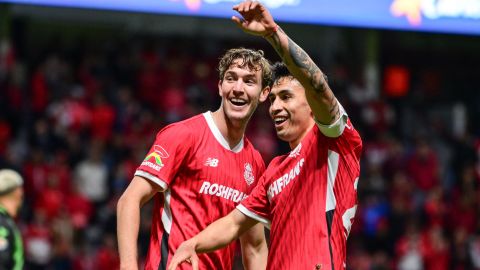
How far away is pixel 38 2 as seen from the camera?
452 inches

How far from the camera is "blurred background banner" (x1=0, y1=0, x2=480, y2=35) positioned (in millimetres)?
11609

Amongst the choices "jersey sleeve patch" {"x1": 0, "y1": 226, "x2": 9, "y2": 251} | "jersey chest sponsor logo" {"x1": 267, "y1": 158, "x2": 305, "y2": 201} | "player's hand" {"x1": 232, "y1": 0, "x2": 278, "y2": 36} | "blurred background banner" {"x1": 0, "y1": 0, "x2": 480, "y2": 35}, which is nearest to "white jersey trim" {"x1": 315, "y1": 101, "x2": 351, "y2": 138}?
"jersey chest sponsor logo" {"x1": 267, "y1": 158, "x2": 305, "y2": 201}

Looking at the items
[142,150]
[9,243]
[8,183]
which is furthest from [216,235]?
[142,150]

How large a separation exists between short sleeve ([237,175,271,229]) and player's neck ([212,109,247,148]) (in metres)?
0.57

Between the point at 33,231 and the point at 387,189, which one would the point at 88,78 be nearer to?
the point at 33,231

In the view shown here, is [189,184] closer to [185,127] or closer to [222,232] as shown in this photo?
[185,127]

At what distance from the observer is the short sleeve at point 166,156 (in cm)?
520

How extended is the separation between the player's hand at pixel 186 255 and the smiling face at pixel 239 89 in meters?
→ 0.94

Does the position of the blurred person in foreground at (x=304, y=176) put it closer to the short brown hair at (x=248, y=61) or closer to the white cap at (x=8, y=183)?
the short brown hair at (x=248, y=61)

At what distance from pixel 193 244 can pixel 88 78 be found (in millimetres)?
10893

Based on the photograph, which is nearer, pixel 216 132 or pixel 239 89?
pixel 239 89

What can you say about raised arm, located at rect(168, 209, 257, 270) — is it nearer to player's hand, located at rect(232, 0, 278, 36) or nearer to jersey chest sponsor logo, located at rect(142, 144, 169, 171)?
jersey chest sponsor logo, located at rect(142, 144, 169, 171)

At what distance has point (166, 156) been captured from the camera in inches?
206

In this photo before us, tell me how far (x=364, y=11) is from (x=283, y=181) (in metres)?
7.93
